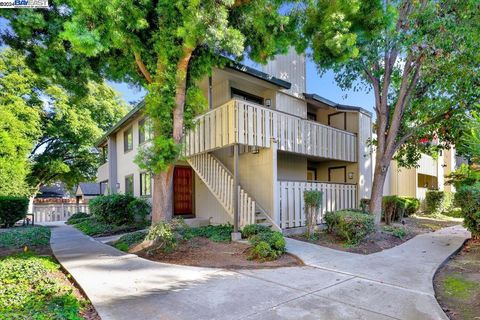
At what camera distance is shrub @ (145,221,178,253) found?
6945 millimetres

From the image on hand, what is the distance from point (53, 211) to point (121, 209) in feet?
30.4

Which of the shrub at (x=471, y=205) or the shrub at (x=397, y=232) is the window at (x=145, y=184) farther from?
the shrub at (x=471, y=205)

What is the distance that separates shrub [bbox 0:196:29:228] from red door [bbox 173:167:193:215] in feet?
21.9

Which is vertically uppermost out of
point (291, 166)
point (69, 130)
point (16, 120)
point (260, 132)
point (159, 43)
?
point (69, 130)

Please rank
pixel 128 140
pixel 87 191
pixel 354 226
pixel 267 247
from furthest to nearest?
pixel 87 191 → pixel 128 140 → pixel 354 226 → pixel 267 247

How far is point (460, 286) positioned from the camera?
16.4ft

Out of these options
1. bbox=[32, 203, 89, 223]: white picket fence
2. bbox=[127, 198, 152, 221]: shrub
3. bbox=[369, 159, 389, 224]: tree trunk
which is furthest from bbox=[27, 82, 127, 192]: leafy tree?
bbox=[369, 159, 389, 224]: tree trunk

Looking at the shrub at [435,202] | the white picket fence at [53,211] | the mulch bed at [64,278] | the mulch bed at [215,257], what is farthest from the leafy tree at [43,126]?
the shrub at [435,202]

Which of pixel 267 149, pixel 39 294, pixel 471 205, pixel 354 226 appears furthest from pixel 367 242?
pixel 39 294

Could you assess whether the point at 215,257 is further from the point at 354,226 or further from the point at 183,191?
the point at 183,191

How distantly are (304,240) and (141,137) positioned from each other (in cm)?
998

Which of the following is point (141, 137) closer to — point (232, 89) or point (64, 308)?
point (232, 89)

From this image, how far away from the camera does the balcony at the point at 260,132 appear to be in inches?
348

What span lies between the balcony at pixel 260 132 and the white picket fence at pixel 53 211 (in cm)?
1325
